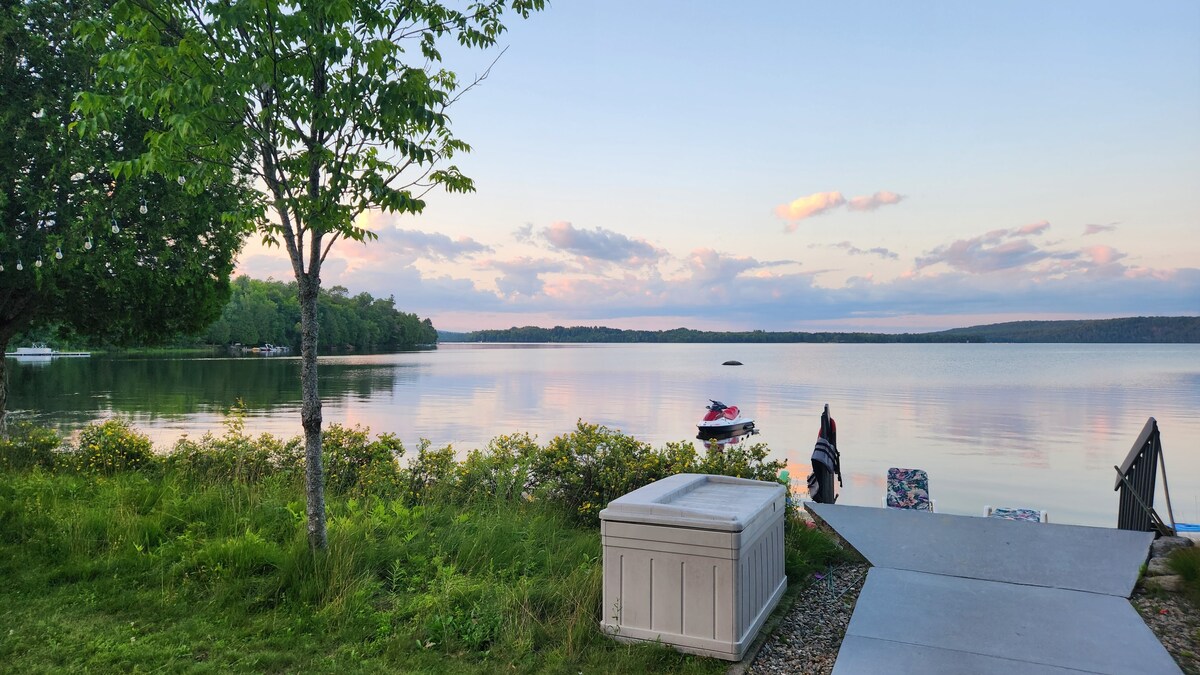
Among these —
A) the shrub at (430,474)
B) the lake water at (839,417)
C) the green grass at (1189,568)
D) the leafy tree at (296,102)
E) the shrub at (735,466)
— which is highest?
the leafy tree at (296,102)

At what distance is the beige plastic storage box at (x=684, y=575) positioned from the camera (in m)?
3.88

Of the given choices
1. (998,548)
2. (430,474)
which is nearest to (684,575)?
(998,548)

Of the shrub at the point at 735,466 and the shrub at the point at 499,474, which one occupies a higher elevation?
the shrub at the point at 735,466

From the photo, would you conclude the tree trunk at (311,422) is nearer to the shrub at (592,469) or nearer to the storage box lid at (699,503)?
the storage box lid at (699,503)

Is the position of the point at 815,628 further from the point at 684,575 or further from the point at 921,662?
the point at 684,575

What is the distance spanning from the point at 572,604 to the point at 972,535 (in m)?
4.24

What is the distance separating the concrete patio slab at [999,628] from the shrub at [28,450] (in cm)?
968

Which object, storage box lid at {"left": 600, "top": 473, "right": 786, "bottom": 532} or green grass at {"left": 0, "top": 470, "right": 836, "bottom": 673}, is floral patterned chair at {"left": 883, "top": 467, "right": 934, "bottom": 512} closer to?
green grass at {"left": 0, "top": 470, "right": 836, "bottom": 673}

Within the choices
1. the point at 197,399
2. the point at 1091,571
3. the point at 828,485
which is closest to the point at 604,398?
the point at 197,399

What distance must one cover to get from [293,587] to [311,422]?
120cm

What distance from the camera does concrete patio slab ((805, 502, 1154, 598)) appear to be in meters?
5.42

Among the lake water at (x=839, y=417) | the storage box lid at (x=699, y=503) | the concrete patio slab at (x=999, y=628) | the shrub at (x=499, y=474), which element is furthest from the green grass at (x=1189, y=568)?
the lake water at (x=839, y=417)

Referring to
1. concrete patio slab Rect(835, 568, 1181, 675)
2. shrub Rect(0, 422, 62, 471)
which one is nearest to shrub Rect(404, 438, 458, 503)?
concrete patio slab Rect(835, 568, 1181, 675)

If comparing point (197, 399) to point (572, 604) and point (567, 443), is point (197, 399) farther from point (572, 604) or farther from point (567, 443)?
point (572, 604)
